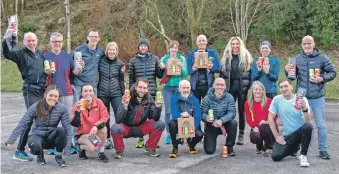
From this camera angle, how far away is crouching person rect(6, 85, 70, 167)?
24.1 ft

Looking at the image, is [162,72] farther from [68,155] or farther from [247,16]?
[247,16]

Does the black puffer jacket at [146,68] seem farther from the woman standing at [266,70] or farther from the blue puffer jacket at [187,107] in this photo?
the woman standing at [266,70]

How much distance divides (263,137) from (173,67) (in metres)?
2.15

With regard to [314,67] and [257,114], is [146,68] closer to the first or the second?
[257,114]

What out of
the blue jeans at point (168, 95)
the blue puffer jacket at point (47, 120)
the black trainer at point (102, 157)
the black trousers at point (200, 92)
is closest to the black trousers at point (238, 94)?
the black trousers at point (200, 92)

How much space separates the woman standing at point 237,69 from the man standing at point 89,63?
7.82 ft

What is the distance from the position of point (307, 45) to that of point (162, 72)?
2.73 metres

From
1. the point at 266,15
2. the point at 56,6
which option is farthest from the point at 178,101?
the point at 56,6

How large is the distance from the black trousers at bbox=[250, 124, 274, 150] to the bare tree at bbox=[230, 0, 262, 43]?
1512cm

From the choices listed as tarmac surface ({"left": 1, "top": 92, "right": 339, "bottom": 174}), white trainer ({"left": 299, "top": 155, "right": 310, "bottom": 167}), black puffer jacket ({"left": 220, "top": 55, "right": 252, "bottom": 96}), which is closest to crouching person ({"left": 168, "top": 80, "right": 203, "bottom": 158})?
tarmac surface ({"left": 1, "top": 92, "right": 339, "bottom": 174})

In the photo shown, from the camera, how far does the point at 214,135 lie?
816 centimetres

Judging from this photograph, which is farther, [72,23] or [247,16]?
[72,23]

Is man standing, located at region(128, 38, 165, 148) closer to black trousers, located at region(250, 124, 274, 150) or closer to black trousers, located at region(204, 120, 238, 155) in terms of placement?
black trousers, located at region(204, 120, 238, 155)

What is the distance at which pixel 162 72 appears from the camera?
8773 millimetres
